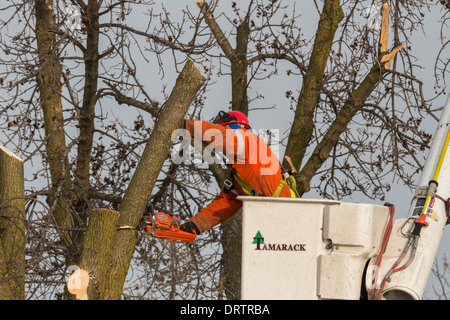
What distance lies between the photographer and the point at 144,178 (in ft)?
18.9

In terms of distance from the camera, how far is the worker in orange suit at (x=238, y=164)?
Result: 5.89m

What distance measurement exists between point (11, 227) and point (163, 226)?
1246 millimetres

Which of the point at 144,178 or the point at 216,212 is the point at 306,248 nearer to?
the point at 144,178

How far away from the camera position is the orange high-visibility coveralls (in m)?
5.83

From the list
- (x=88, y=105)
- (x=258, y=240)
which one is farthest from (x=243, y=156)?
(x=88, y=105)

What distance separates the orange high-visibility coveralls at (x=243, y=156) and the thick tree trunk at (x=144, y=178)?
156 mm

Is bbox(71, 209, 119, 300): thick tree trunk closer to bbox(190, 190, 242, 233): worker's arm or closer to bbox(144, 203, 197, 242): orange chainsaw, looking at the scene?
bbox(144, 203, 197, 242): orange chainsaw

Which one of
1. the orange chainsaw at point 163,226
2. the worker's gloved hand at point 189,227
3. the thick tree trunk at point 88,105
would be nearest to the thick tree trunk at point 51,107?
the thick tree trunk at point 88,105

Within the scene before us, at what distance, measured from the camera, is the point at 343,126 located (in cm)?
894

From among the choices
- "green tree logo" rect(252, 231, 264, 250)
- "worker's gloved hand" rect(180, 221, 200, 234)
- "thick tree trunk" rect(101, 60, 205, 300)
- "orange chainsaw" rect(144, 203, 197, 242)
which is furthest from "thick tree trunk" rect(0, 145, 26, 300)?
"green tree logo" rect(252, 231, 264, 250)

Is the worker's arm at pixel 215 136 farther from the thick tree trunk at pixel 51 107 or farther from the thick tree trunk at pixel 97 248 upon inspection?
the thick tree trunk at pixel 51 107

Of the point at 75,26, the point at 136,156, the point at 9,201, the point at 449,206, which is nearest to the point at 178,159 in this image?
the point at 136,156

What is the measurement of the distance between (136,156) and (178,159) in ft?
2.15

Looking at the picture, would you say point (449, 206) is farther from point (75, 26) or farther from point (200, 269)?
point (75, 26)
